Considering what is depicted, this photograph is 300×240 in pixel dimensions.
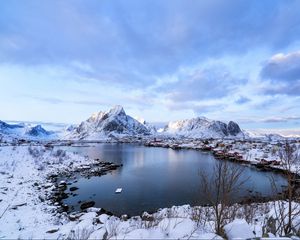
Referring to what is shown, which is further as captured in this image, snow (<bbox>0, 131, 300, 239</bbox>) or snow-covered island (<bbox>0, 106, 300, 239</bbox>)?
snow-covered island (<bbox>0, 106, 300, 239</bbox>)

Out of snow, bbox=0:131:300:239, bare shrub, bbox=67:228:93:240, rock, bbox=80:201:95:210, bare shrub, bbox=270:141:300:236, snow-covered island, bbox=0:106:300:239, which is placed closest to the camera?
bare shrub, bbox=67:228:93:240

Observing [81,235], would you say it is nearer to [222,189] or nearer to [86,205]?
[222,189]

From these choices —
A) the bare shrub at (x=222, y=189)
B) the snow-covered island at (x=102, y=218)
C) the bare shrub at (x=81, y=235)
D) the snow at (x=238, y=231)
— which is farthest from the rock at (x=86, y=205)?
the snow at (x=238, y=231)

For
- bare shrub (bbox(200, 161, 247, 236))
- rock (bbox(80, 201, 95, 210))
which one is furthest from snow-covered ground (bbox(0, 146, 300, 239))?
rock (bbox(80, 201, 95, 210))

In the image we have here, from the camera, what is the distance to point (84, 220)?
9.31 m

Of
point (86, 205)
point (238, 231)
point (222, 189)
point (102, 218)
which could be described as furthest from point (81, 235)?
point (86, 205)

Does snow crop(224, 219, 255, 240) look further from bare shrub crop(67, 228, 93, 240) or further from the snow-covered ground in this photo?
bare shrub crop(67, 228, 93, 240)

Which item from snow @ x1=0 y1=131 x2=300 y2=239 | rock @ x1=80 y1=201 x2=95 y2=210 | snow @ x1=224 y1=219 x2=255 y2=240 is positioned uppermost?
snow @ x1=224 y1=219 x2=255 y2=240

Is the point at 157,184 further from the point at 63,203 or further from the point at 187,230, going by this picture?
the point at 187,230

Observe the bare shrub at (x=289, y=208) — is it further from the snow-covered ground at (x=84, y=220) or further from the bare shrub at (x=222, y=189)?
the bare shrub at (x=222, y=189)

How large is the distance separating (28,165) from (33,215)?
19292 millimetres

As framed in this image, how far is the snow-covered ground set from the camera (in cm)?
435

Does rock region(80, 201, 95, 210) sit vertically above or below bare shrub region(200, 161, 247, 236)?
below

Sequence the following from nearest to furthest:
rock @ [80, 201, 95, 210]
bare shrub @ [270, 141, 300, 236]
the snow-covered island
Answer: the snow-covered island, bare shrub @ [270, 141, 300, 236], rock @ [80, 201, 95, 210]
